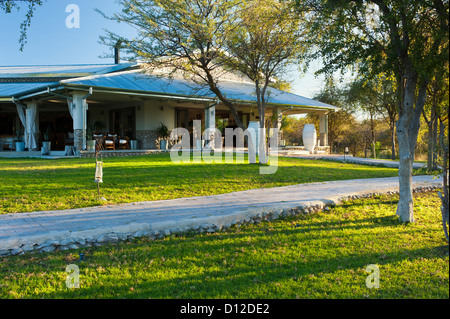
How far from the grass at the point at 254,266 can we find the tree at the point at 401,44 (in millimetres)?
1761

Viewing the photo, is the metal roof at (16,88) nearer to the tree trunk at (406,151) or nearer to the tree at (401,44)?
the tree at (401,44)

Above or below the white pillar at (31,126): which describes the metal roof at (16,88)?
above

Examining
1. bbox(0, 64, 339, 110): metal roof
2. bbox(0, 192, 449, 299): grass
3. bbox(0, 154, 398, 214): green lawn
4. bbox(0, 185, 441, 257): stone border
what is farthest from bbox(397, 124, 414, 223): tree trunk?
bbox(0, 64, 339, 110): metal roof

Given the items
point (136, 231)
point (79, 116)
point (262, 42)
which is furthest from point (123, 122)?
point (136, 231)

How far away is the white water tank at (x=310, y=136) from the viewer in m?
22.0

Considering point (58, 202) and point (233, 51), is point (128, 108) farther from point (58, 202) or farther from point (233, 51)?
point (58, 202)

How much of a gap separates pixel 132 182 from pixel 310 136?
15.2m

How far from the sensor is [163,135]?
778 inches

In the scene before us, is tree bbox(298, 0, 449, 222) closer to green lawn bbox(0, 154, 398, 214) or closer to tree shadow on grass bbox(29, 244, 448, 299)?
tree shadow on grass bbox(29, 244, 448, 299)

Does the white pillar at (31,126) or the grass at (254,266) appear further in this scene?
the white pillar at (31,126)

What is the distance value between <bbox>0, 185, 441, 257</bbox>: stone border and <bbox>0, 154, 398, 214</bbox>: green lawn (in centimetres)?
194

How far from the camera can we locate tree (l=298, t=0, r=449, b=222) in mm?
6160

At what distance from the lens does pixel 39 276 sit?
13.1 feet

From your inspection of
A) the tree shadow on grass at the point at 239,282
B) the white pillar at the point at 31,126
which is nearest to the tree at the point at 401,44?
the tree shadow on grass at the point at 239,282
